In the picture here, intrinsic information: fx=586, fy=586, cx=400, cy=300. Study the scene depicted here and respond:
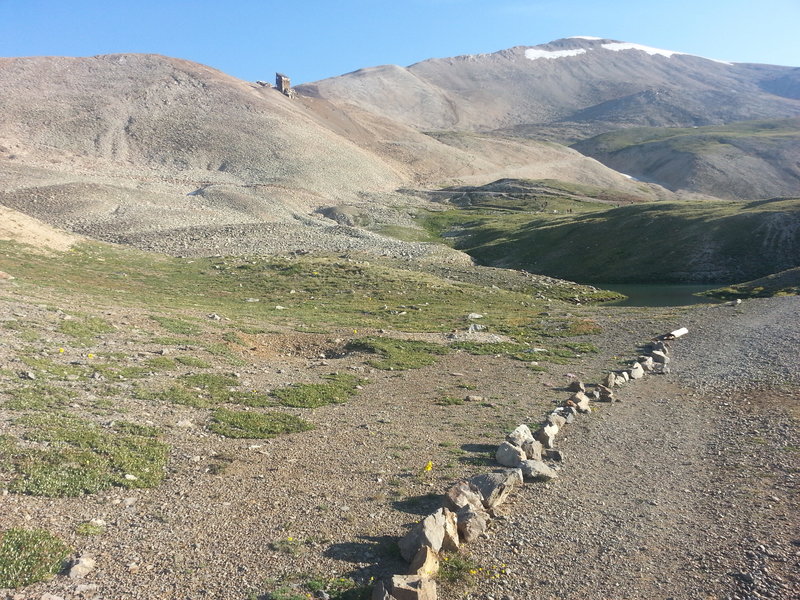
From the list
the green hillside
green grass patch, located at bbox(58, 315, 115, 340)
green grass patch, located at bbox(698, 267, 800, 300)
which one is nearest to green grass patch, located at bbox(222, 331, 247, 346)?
green grass patch, located at bbox(58, 315, 115, 340)

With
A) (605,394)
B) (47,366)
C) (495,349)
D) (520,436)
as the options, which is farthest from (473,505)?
(495,349)

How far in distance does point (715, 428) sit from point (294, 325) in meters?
20.0

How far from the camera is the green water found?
179 feet

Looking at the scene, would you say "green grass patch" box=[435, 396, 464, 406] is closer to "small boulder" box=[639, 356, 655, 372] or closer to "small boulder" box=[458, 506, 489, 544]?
"small boulder" box=[458, 506, 489, 544]

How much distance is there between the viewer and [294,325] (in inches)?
1211

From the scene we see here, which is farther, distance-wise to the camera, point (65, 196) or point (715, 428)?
point (65, 196)

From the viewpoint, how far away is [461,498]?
1141 cm

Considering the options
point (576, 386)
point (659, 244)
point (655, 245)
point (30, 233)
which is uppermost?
point (659, 244)

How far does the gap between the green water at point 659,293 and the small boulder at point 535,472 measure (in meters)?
42.8

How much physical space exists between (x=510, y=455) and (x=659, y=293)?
53.2 metres

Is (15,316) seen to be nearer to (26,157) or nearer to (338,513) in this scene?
(338,513)

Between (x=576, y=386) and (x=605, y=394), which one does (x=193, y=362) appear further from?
(x=605, y=394)

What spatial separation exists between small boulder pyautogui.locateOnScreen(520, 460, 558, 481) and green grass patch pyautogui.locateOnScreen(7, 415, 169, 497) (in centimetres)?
790

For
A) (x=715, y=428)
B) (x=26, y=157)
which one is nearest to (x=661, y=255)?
(x=715, y=428)
